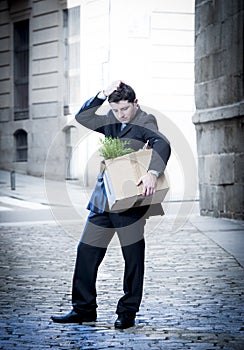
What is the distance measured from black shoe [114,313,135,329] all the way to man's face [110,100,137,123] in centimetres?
131

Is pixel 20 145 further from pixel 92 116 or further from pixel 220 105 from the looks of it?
pixel 92 116

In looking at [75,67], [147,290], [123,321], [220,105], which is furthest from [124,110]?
[75,67]

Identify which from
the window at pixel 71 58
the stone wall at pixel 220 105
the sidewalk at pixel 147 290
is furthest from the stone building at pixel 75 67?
the sidewalk at pixel 147 290

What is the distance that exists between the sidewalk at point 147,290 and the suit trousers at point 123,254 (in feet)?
0.58

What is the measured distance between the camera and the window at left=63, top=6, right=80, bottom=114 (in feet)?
84.2

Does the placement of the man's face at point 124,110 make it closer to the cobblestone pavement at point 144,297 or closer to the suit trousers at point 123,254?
the suit trousers at point 123,254

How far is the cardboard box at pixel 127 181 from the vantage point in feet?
19.4

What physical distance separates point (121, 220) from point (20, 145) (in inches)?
867

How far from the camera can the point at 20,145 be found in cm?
2791

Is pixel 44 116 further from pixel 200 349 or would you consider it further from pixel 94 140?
pixel 200 349

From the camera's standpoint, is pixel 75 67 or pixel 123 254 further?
pixel 75 67

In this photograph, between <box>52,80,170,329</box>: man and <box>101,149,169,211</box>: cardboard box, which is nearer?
<box>101,149,169,211</box>: cardboard box

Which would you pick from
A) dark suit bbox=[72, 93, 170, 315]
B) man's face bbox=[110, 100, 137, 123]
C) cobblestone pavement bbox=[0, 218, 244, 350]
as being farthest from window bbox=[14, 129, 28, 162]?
man's face bbox=[110, 100, 137, 123]

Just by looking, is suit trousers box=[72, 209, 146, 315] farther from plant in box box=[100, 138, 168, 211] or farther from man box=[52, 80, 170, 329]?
plant in box box=[100, 138, 168, 211]
